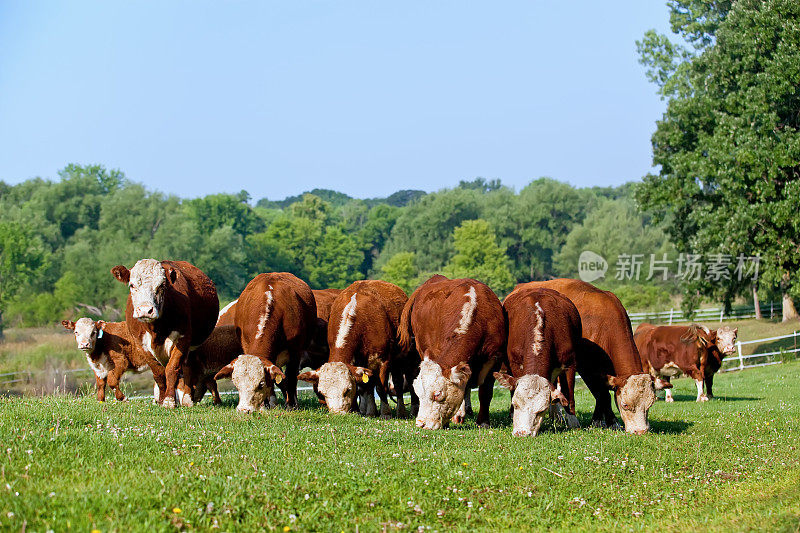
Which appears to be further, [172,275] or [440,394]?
[172,275]

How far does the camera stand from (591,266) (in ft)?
281

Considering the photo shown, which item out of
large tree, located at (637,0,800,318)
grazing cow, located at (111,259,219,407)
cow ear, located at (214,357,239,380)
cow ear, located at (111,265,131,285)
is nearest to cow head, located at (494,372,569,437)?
cow ear, located at (214,357,239,380)

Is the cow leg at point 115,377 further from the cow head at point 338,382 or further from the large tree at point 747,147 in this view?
the large tree at point 747,147

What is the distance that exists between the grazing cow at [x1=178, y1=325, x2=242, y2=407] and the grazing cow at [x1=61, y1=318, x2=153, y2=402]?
1371 millimetres

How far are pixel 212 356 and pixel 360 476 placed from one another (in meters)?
9.16

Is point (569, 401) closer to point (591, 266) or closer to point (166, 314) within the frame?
point (166, 314)

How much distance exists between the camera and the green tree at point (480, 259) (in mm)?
85500

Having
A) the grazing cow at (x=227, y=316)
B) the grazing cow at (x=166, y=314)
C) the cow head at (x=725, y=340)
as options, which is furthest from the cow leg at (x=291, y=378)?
the cow head at (x=725, y=340)

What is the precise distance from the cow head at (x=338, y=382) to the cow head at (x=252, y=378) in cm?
58

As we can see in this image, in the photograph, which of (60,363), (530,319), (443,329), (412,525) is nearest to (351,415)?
(443,329)

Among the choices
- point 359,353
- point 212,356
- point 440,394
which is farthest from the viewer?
point 212,356

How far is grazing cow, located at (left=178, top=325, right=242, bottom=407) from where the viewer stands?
16.6 m

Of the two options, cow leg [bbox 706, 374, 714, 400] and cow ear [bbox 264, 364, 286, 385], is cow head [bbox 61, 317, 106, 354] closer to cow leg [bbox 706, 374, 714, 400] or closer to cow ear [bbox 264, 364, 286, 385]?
cow ear [bbox 264, 364, 286, 385]

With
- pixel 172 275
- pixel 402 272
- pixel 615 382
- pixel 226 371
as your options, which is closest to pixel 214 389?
pixel 226 371
